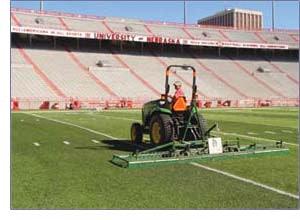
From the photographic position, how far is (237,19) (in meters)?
69.3

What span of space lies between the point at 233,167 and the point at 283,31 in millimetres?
61333

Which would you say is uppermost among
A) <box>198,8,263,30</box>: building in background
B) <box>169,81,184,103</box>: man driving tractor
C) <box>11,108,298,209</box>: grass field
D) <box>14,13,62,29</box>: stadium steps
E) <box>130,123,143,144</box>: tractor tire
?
<box>198,8,263,30</box>: building in background

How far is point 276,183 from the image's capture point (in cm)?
713

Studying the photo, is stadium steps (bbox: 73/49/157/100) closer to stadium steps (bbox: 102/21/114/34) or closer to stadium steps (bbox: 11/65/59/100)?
stadium steps (bbox: 102/21/114/34)

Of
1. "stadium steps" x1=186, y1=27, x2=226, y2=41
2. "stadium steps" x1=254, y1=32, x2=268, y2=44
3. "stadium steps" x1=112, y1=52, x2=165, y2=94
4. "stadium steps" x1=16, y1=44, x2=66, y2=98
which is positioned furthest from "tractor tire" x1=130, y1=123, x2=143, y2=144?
"stadium steps" x1=254, y1=32, x2=268, y2=44

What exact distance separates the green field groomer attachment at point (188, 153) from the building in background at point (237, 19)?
193 feet

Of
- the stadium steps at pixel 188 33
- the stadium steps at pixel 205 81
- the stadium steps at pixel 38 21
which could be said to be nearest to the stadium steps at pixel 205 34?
the stadium steps at pixel 188 33

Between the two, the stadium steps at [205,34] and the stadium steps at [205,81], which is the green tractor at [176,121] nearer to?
the stadium steps at [205,81]

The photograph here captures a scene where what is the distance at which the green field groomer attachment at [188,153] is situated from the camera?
866cm

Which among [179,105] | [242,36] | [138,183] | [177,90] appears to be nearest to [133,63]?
[242,36]

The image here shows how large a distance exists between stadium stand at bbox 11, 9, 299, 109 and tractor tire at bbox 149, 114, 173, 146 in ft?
99.4

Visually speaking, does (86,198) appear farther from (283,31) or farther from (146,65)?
(283,31)

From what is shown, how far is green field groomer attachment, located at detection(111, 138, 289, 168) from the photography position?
866 centimetres

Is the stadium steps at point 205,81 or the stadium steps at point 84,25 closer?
the stadium steps at point 205,81
